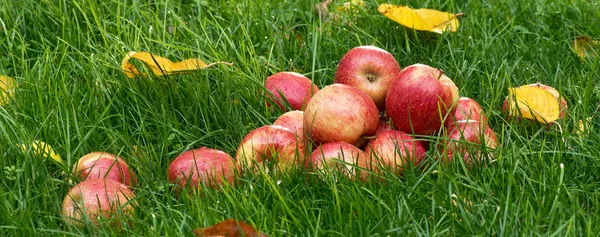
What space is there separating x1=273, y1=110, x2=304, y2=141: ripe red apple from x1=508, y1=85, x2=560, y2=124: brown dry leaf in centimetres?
78

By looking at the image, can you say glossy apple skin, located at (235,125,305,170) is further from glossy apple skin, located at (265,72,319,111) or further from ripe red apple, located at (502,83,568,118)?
ripe red apple, located at (502,83,568,118)

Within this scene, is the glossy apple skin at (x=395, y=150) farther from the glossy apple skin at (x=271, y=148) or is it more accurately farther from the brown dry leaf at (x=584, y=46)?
the brown dry leaf at (x=584, y=46)

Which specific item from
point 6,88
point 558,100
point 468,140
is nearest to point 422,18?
point 558,100

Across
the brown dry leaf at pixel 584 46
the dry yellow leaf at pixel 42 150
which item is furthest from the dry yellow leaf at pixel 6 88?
the brown dry leaf at pixel 584 46

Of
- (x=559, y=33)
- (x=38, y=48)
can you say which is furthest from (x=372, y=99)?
(x=38, y=48)

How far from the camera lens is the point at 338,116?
292cm

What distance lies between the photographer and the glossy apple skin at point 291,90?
10.9 ft

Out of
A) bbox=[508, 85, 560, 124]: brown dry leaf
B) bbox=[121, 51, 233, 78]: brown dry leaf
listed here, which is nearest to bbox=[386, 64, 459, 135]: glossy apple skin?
bbox=[508, 85, 560, 124]: brown dry leaf

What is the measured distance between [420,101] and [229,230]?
909mm

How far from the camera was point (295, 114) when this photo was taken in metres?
3.12

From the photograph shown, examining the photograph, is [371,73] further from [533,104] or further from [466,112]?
[533,104]

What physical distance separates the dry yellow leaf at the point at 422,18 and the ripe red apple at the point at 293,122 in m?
0.92

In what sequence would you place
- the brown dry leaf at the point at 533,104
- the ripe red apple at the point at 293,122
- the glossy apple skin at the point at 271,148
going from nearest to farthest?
the glossy apple skin at the point at 271,148 → the ripe red apple at the point at 293,122 → the brown dry leaf at the point at 533,104

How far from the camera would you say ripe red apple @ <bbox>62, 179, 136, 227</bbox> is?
2586 millimetres
